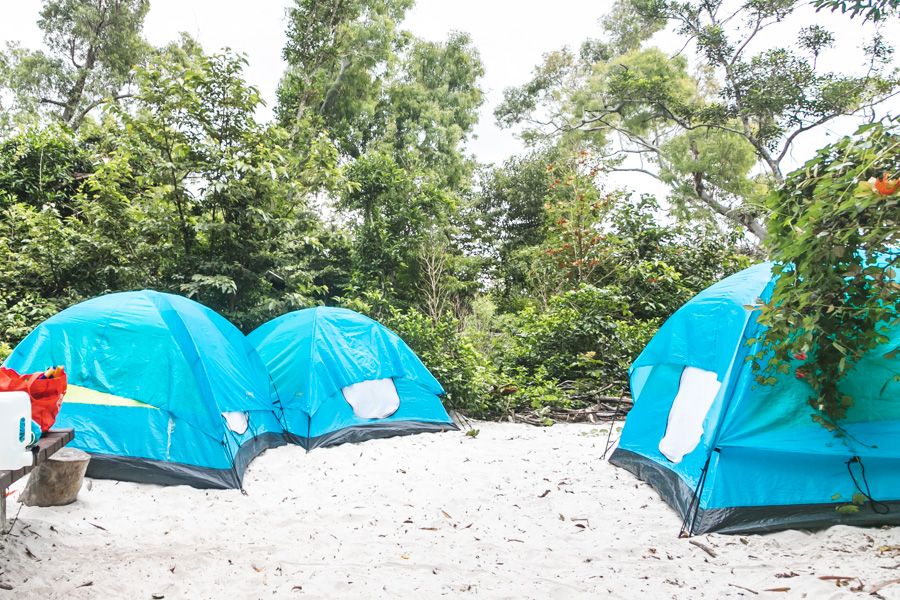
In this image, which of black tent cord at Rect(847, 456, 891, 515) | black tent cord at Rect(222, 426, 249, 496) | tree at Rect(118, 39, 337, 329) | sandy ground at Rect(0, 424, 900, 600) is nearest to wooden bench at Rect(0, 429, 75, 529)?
sandy ground at Rect(0, 424, 900, 600)

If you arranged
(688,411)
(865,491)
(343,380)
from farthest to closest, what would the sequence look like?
(343,380) → (688,411) → (865,491)

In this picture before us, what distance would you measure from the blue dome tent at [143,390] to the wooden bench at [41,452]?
1.02 m

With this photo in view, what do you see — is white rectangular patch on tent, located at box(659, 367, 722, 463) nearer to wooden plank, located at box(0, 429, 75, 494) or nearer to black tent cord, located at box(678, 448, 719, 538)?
black tent cord, located at box(678, 448, 719, 538)

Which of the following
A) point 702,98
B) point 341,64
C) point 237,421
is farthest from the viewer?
point 702,98

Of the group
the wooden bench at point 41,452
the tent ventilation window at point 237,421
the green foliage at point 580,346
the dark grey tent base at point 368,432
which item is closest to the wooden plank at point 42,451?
the wooden bench at point 41,452

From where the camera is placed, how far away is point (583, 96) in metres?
16.1

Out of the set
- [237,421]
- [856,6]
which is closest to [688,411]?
[856,6]

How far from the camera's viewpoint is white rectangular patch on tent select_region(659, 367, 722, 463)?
344 centimetres

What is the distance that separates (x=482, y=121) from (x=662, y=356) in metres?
14.1

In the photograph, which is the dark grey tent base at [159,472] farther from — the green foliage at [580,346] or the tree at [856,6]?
the tree at [856,6]

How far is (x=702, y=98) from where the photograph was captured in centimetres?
1577

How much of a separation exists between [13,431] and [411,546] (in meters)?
1.93

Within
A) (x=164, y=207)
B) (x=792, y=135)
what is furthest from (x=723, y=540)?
(x=792, y=135)

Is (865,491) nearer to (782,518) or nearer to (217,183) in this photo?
(782,518)
